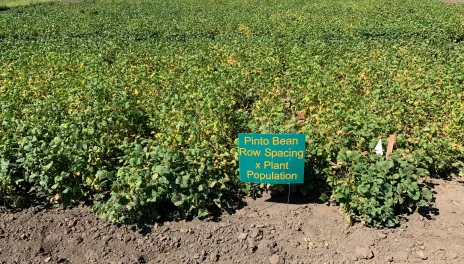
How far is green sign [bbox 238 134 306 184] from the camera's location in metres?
4.16

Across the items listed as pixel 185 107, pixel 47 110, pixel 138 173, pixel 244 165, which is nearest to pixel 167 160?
pixel 138 173

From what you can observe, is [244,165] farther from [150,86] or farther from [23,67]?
[23,67]

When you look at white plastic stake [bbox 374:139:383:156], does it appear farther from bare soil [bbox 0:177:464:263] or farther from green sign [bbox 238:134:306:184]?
green sign [bbox 238:134:306:184]

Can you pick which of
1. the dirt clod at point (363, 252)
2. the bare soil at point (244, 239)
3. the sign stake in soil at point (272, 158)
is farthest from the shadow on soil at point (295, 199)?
the dirt clod at point (363, 252)

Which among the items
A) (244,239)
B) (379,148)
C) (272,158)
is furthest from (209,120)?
(379,148)

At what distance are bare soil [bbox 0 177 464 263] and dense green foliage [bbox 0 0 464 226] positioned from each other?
7.7 inches

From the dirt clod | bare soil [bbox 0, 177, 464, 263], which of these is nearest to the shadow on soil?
bare soil [bbox 0, 177, 464, 263]

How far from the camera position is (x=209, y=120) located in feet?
18.1

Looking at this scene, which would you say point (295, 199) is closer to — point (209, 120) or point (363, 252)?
point (363, 252)

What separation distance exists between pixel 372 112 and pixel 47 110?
515cm

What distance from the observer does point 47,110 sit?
232 inches

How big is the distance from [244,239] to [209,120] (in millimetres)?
2009

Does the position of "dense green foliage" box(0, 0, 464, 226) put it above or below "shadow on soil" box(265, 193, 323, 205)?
above

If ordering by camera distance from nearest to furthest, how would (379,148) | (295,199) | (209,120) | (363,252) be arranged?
(363,252) < (379,148) < (295,199) < (209,120)
